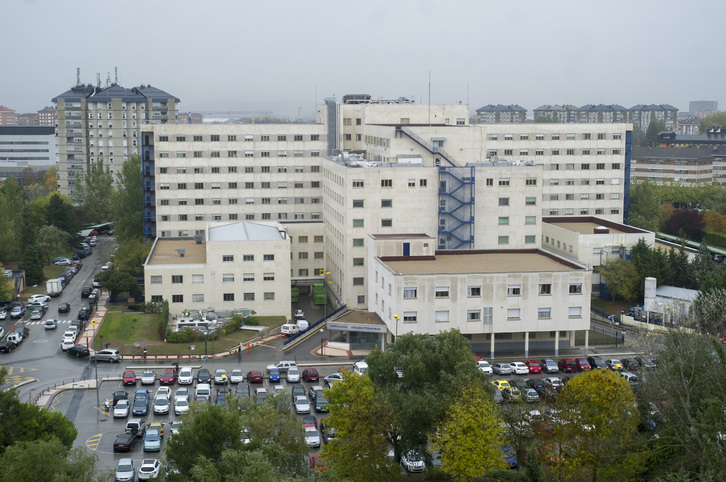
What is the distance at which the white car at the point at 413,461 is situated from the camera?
46.7 m

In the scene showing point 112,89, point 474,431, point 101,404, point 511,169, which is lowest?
point 101,404

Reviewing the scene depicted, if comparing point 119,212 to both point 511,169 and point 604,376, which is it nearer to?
point 511,169

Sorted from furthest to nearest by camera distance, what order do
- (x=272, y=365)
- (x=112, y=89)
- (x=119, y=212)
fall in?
(x=112, y=89)
(x=119, y=212)
(x=272, y=365)

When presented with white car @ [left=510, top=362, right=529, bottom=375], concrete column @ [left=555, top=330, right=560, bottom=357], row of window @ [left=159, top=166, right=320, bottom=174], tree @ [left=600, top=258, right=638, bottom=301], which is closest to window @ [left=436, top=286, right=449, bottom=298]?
white car @ [left=510, top=362, right=529, bottom=375]

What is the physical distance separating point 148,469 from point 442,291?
29.9 meters

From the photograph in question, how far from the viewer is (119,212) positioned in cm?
11606

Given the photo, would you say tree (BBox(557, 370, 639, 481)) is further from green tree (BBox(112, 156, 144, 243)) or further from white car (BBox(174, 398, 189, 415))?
green tree (BBox(112, 156, 144, 243))

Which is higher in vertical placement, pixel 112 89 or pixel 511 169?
pixel 112 89

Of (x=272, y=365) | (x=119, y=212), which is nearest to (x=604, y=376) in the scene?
(x=272, y=365)

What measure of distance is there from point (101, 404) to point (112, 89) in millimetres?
124397

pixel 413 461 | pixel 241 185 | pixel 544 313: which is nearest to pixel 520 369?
pixel 544 313

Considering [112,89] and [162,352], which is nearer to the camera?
[162,352]

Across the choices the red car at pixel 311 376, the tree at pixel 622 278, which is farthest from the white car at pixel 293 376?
the tree at pixel 622 278

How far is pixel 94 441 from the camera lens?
2078 inches
